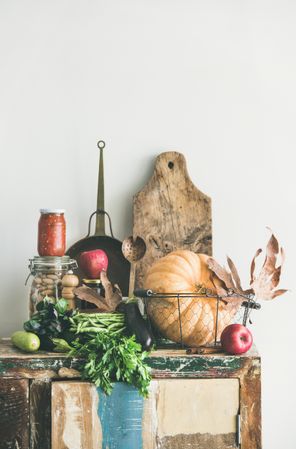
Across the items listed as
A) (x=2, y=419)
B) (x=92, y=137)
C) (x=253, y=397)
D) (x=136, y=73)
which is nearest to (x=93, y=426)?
(x=2, y=419)

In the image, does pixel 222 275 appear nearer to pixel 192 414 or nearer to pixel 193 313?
pixel 193 313

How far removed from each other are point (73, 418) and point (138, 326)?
361 mm

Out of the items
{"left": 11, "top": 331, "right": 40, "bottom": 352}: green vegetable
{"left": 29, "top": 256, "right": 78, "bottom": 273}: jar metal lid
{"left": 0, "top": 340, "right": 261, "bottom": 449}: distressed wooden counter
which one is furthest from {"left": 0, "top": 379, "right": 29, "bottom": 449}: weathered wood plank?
{"left": 29, "top": 256, "right": 78, "bottom": 273}: jar metal lid

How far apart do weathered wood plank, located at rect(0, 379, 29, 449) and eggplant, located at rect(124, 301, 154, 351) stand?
1.28 feet

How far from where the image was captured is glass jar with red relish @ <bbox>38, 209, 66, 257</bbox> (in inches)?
93.8

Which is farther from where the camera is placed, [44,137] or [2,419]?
[44,137]

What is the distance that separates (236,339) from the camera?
2.05 m

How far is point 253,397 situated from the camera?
2062 mm

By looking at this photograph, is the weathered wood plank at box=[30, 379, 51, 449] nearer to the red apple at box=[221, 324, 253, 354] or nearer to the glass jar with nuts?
the glass jar with nuts

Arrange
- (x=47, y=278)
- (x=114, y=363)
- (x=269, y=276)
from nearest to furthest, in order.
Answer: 1. (x=114, y=363)
2. (x=269, y=276)
3. (x=47, y=278)

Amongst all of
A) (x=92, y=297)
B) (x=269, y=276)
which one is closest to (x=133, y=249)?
A: (x=92, y=297)

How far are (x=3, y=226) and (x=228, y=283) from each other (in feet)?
3.28

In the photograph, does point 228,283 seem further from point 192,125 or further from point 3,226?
point 3,226

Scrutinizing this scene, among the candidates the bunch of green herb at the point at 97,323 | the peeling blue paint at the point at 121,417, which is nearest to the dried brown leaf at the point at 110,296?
the bunch of green herb at the point at 97,323
